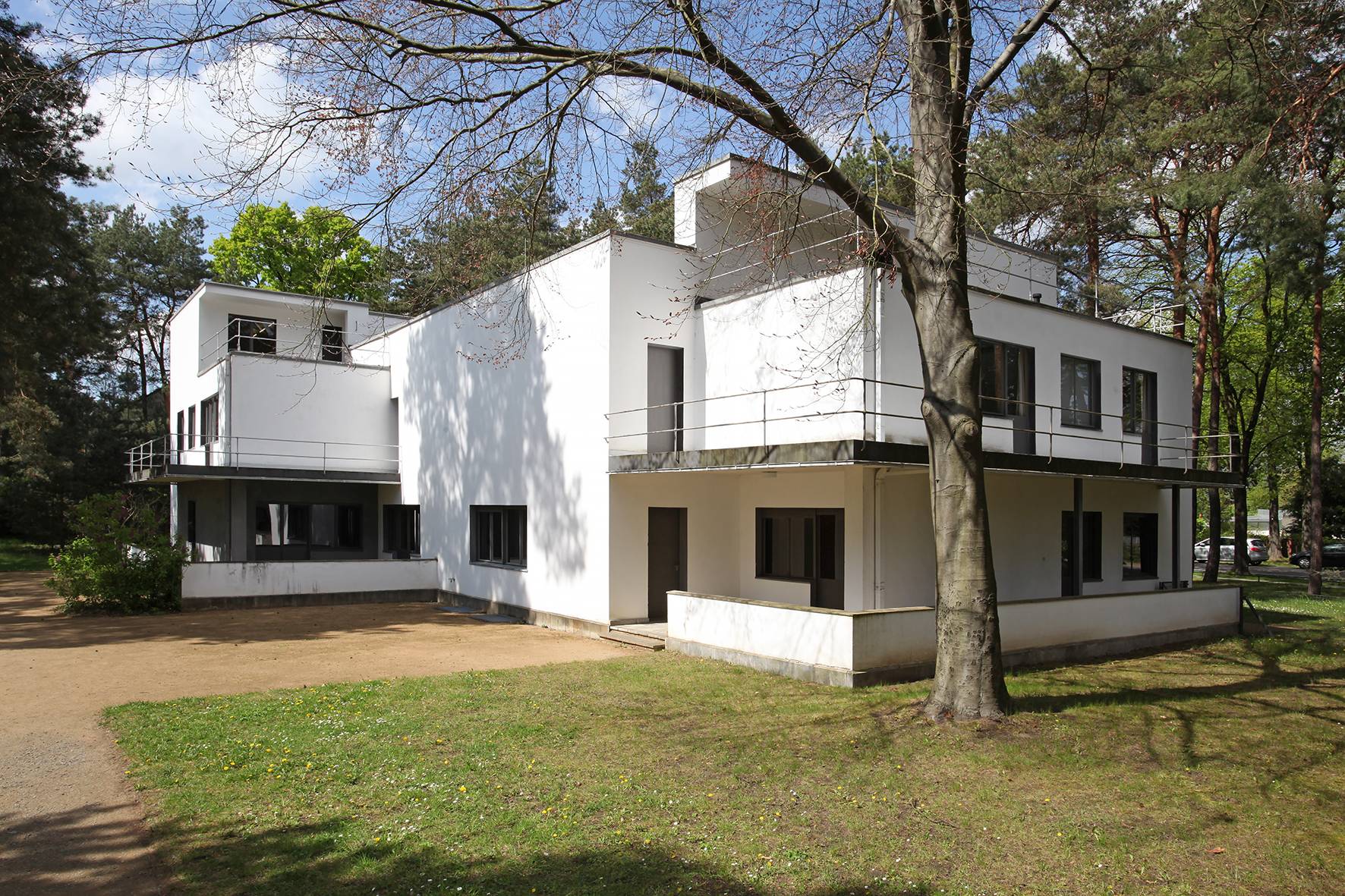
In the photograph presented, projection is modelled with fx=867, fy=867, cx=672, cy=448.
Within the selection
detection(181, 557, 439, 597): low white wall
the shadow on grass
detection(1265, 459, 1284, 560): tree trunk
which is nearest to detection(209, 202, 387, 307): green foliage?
detection(181, 557, 439, 597): low white wall

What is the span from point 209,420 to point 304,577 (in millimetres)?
8001

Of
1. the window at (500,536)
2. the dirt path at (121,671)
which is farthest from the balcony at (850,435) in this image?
the window at (500,536)

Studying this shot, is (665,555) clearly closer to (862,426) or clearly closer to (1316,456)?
(862,426)

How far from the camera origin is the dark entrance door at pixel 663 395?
15.3 metres

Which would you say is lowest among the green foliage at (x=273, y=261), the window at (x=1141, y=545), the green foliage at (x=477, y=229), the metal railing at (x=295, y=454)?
the window at (x=1141, y=545)

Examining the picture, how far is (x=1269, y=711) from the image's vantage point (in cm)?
997

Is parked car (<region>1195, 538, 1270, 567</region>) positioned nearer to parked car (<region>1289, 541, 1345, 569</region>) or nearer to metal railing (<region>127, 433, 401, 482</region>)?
parked car (<region>1289, 541, 1345, 569</region>)

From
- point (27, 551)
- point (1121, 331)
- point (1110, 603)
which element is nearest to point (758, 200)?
point (1110, 603)

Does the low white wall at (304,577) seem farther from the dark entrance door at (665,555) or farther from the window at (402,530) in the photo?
the dark entrance door at (665,555)

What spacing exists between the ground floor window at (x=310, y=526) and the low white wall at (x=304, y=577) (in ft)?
10.6

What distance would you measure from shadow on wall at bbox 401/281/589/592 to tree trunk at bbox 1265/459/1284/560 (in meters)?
42.1

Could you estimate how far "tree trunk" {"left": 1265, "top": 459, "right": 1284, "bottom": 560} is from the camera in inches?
1783

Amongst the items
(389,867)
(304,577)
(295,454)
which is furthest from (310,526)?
(389,867)

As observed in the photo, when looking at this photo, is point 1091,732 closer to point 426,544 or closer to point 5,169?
point 426,544
